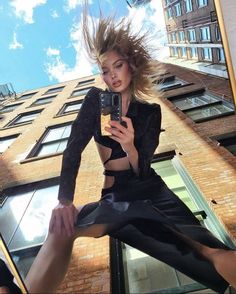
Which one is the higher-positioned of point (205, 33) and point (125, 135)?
point (205, 33)

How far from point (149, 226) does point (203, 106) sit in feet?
3.03

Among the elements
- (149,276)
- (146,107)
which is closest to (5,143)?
(146,107)

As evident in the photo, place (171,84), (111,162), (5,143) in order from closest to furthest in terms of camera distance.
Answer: (111,162), (171,84), (5,143)

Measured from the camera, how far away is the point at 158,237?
1.63 m

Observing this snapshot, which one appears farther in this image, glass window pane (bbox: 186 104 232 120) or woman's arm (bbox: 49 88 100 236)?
glass window pane (bbox: 186 104 232 120)

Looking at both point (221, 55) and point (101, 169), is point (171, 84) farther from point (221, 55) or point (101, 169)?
point (101, 169)

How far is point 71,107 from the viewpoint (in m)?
1.88

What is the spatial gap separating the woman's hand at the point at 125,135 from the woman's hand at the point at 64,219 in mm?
388

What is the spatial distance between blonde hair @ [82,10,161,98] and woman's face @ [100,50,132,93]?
0.07ft

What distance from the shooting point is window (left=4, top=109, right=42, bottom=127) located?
209 cm

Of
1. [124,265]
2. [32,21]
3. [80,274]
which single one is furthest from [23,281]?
[32,21]

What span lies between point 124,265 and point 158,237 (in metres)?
0.23

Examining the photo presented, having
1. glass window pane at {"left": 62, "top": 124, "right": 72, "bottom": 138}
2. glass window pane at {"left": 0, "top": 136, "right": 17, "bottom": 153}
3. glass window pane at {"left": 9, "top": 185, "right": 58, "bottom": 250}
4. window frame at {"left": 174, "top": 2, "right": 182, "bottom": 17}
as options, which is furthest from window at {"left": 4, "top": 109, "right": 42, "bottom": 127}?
window frame at {"left": 174, "top": 2, "right": 182, "bottom": 17}

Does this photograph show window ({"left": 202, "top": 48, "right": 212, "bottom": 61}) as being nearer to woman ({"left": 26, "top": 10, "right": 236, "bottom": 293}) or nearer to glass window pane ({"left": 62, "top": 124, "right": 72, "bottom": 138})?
woman ({"left": 26, "top": 10, "right": 236, "bottom": 293})
